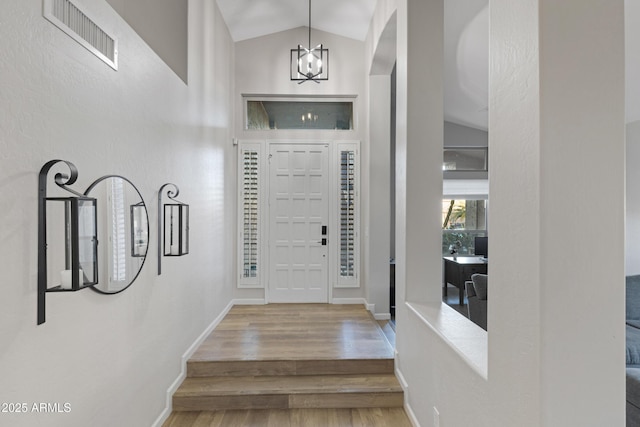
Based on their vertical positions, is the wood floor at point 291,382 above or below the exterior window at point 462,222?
below

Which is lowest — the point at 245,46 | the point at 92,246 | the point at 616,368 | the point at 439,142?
the point at 616,368

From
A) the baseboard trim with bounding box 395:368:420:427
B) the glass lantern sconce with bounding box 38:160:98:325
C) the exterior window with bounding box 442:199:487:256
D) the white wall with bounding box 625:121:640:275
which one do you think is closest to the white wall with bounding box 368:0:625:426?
the baseboard trim with bounding box 395:368:420:427

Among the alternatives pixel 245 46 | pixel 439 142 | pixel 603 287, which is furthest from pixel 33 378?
pixel 245 46

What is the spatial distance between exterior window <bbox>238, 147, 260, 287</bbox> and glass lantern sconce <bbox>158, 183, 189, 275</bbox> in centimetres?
184

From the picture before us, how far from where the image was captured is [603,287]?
3.35 feet

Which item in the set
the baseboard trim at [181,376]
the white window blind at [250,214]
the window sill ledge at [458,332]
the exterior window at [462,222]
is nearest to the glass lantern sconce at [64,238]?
the baseboard trim at [181,376]

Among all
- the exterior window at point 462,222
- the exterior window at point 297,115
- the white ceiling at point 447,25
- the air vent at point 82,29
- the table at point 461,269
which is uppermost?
the white ceiling at point 447,25

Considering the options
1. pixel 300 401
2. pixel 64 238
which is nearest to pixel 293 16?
pixel 64 238

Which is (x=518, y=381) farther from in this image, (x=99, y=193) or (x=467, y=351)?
(x=99, y=193)

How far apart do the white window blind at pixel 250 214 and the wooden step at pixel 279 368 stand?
1.70 m

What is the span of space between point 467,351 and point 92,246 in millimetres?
1802

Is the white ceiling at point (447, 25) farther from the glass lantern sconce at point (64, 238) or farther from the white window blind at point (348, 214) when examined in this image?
the glass lantern sconce at point (64, 238)

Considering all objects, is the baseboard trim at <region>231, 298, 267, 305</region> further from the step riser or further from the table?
the table

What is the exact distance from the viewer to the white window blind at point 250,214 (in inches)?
172
